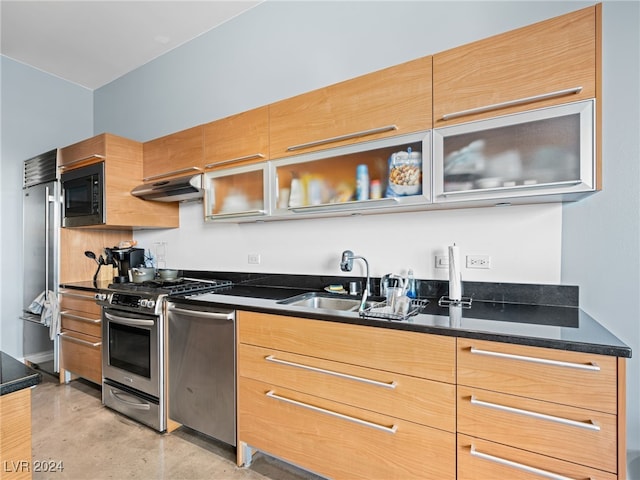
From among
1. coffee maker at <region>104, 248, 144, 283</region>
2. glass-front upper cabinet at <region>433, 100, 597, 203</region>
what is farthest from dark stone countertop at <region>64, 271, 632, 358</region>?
coffee maker at <region>104, 248, 144, 283</region>

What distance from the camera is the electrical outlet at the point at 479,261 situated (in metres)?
1.73

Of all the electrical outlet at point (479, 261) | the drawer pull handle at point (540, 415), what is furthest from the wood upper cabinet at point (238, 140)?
the drawer pull handle at point (540, 415)

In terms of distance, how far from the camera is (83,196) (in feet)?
9.08

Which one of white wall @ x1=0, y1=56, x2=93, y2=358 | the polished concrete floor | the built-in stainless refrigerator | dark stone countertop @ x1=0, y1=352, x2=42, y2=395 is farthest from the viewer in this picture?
white wall @ x1=0, y1=56, x2=93, y2=358

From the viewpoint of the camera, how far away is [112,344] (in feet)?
7.70

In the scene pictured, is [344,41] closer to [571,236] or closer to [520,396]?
[571,236]

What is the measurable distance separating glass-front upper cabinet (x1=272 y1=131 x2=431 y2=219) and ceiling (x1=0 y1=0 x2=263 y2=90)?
1.65m

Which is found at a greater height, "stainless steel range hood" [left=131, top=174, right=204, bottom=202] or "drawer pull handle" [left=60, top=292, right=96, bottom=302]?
"stainless steel range hood" [left=131, top=174, right=204, bottom=202]

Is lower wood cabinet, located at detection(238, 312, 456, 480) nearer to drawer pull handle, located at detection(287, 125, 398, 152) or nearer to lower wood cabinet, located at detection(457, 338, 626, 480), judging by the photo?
lower wood cabinet, located at detection(457, 338, 626, 480)

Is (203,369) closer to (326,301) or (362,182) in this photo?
(326,301)

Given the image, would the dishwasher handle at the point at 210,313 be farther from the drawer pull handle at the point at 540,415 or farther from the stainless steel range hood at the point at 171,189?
the drawer pull handle at the point at 540,415

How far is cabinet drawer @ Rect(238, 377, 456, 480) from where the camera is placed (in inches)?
49.7

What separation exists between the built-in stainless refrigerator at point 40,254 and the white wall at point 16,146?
104 millimetres

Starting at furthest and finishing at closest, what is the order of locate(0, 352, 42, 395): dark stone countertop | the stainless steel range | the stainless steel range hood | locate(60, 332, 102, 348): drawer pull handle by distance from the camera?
1. locate(60, 332, 102, 348): drawer pull handle
2. the stainless steel range hood
3. the stainless steel range
4. locate(0, 352, 42, 395): dark stone countertop
